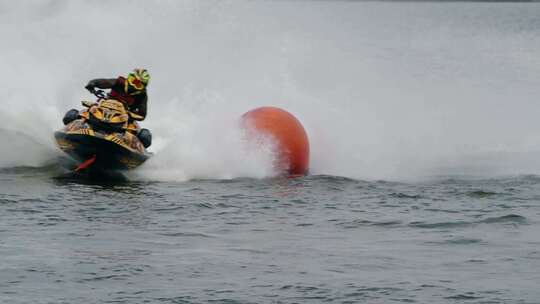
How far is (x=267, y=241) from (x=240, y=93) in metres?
10.8

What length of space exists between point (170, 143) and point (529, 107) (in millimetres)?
12266

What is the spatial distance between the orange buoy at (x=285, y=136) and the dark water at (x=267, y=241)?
21.4 inches

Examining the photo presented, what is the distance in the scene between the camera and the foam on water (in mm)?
18250

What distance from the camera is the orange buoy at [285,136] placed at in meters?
17.6

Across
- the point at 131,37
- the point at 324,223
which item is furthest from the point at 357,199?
the point at 131,37

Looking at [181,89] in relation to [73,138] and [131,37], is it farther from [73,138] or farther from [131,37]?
[73,138]

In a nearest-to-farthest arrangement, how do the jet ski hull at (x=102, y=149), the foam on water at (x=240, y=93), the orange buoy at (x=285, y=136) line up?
the jet ski hull at (x=102, y=149) → the orange buoy at (x=285, y=136) → the foam on water at (x=240, y=93)

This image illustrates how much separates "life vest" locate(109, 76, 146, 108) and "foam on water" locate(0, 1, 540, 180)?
0.88 m

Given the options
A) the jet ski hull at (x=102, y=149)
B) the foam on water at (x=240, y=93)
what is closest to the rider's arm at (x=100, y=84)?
the jet ski hull at (x=102, y=149)

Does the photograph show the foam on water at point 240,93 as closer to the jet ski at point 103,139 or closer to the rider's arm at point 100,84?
the jet ski at point 103,139

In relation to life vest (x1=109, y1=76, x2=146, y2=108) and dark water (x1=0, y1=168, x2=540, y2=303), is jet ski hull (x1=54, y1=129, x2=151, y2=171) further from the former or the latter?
life vest (x1=109, y1=76, x2=146, y2=108)

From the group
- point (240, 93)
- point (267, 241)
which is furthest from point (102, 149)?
point (240, 93)

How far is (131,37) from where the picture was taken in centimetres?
2491

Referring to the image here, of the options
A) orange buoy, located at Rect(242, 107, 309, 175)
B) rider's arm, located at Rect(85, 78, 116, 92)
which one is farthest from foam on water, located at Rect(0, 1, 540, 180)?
rider's arm, located at Rect(85, 78, 116, 92)
